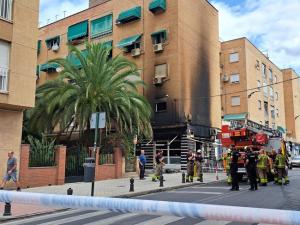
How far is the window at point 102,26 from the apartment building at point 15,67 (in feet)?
63.5

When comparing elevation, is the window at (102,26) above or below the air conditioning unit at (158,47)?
above

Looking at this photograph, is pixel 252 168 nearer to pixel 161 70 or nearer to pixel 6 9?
pixel 6 9

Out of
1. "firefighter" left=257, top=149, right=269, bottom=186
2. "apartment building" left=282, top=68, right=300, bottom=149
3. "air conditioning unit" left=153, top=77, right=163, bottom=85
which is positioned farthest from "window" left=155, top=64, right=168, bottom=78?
"apartment building" left=282, top=68, right=300, bottom=149

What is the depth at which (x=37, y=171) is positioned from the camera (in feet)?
53.7

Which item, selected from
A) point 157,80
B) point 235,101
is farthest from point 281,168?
point 235,101

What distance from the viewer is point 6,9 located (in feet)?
54.6

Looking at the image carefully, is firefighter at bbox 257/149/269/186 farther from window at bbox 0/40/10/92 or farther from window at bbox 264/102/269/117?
window at bbox 264/102/269/117

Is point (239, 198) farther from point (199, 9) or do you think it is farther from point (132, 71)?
point (199, 9)

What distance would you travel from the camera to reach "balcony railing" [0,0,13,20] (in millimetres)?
16500

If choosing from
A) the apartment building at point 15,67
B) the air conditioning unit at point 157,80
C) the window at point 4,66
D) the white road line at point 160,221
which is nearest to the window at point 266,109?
the air conditioning unit at point 157,80

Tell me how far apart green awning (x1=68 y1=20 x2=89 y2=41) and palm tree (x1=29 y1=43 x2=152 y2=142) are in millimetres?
15625

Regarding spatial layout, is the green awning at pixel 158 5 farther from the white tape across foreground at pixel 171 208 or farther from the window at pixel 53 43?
the white tape across foreground at pixel 171 208

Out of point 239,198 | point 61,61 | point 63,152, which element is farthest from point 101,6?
point 239,198

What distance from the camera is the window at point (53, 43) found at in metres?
41.0
